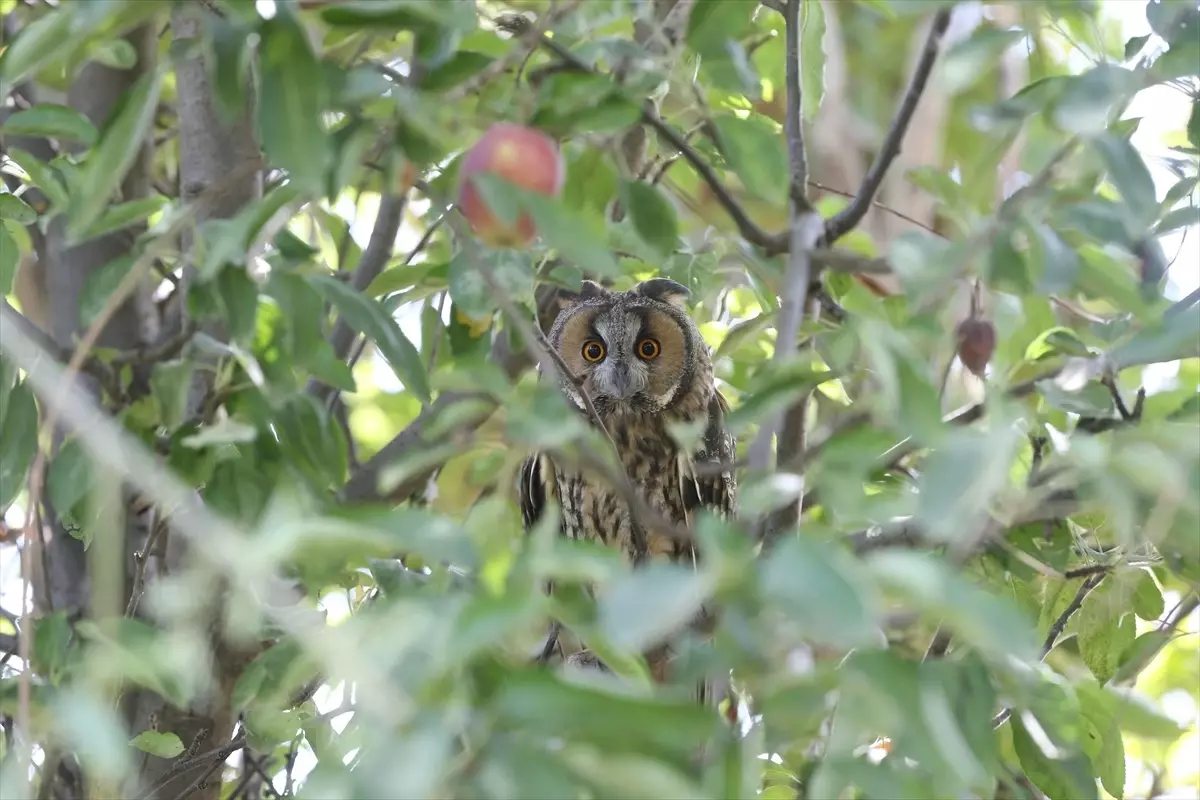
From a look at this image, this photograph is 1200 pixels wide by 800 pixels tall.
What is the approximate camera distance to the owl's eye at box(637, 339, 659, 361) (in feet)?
10.1

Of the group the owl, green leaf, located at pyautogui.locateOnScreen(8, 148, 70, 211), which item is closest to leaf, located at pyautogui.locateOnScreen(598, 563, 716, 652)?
green leaf, located at pyautogui.locateOnScreen(8, 148, 70, 211)

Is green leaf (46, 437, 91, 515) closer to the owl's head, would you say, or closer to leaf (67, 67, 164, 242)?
leaf (67, 67, 164, 242)

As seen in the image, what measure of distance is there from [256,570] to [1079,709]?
82 cm

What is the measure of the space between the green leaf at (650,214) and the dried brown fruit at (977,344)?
0.54m

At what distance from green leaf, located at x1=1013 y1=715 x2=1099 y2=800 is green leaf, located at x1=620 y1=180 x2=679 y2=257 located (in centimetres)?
62

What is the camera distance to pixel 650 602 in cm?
71

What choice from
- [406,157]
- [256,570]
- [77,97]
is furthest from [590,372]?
[256,570]

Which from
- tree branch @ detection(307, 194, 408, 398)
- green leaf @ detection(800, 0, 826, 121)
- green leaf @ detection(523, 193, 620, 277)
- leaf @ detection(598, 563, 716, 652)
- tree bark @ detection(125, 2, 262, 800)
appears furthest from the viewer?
tree branch @ detection(307, 194, 408, 398)

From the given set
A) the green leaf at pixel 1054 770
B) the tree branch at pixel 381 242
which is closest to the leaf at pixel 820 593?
the green leaf at pixel 1054 770

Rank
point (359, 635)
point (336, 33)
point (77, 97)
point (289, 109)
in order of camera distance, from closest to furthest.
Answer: point (359, 635) → point (289, 109) → point (336, 33) → point (77, 97)

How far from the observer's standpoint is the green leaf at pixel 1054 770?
118 centimetres

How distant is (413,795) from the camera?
692 millimetres

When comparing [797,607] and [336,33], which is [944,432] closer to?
[797,607]

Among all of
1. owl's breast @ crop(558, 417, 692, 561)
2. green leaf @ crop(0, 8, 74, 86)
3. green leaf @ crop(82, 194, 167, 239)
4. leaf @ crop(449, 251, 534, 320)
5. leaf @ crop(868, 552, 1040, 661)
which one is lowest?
owl's breast @ crop(558, 417, 692, 561)
